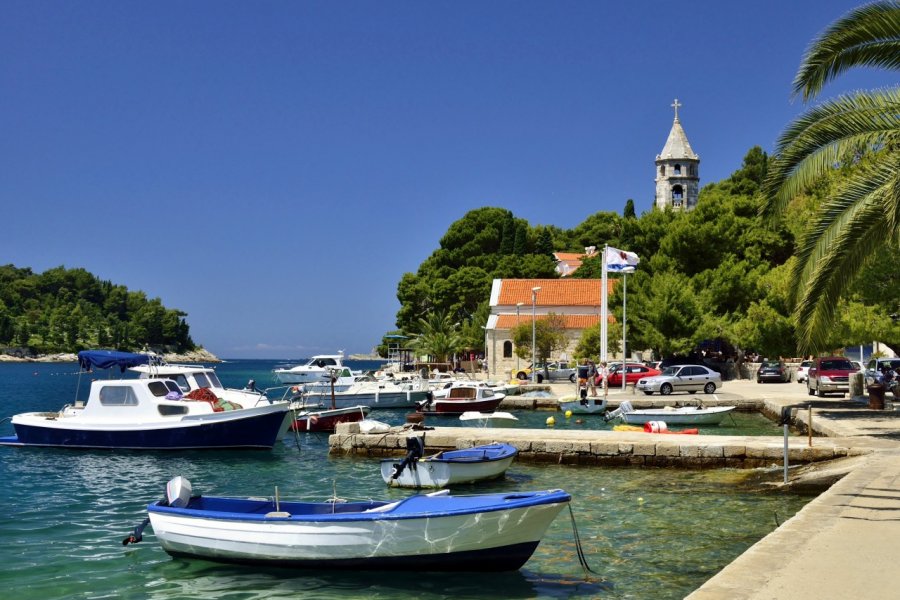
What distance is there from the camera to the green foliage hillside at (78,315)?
164 m

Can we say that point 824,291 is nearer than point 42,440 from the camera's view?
Yes

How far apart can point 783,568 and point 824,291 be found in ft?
34.3

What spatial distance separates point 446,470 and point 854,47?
11.5 m

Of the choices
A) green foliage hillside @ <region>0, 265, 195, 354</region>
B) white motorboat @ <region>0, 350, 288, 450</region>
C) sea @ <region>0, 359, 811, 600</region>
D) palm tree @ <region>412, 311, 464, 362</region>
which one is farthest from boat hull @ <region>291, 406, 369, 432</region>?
green foliage hillside @ <region>0, 265, 195, 354</region>

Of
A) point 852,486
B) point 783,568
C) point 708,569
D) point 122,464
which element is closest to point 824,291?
point 852,486

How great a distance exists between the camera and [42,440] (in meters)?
27.0

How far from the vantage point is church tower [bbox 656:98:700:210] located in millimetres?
86250

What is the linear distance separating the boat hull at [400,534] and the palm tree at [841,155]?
845 centimetres

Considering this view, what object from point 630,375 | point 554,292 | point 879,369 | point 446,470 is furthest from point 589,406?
point 554,292

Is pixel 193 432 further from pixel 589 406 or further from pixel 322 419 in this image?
pixel 589 406

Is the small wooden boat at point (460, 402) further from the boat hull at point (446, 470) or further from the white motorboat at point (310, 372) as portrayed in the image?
the white motorboat at point (310, 372)

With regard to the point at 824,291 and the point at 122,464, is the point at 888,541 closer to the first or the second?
the point at 824,291

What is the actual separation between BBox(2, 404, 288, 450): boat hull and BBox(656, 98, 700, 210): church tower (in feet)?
221

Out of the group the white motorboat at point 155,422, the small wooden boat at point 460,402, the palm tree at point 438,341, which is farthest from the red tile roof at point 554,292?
the white motorboat at point 155,422
